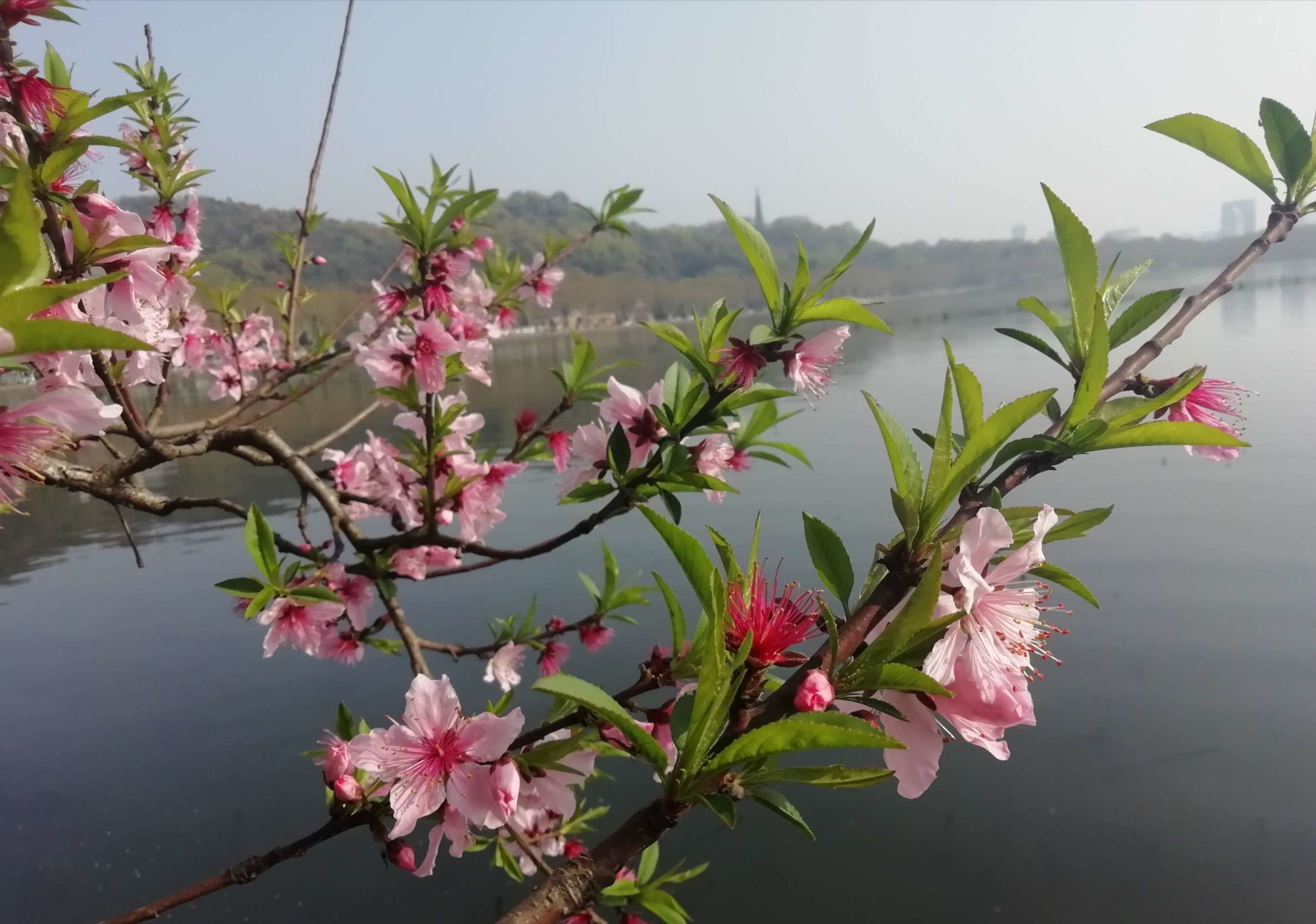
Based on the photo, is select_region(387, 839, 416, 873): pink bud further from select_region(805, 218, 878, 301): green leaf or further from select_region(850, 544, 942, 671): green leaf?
select_region(805, 218, 878, 301): green leaf

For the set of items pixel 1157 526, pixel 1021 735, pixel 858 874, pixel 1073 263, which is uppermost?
pixel 1073 263

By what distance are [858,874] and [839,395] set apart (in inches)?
224

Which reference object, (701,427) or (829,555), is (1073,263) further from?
(701,427)

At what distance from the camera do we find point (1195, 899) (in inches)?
72.4

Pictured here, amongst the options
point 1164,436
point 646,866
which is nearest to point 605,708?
point 1164,436

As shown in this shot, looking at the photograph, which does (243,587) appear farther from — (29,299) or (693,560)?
(693,560)

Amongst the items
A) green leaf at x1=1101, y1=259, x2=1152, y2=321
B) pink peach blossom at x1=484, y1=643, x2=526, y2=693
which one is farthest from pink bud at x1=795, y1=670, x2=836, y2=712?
pink peach blossom at x1=484, y1=643, x2=526, y2=693

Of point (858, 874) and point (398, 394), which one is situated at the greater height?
point (398, 394)

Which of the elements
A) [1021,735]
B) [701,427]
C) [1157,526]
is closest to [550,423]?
[701,427]

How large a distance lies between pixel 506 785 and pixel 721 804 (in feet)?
0.96

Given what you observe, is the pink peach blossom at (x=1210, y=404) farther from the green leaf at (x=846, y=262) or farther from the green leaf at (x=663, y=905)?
the green leaf at (x=663, y=905)

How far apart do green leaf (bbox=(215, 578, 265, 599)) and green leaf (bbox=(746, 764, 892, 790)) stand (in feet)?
2.81

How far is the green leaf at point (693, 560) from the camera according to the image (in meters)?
0.38

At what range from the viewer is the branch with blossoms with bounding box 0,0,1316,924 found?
1.26 feet
